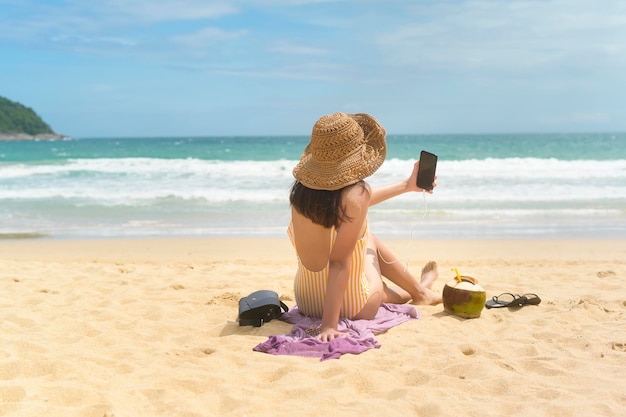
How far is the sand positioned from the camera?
3.09 m

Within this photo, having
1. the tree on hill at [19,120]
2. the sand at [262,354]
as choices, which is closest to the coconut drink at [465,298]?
the sand at [262,354]

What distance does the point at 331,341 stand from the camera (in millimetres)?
3924

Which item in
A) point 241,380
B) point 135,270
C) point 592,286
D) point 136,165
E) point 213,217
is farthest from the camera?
point 136,165

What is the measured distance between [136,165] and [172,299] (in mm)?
22085

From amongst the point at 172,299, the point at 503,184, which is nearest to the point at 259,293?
the point at 172,299

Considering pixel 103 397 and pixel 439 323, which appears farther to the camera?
pixel 439 323

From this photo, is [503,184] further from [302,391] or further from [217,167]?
[302,391]

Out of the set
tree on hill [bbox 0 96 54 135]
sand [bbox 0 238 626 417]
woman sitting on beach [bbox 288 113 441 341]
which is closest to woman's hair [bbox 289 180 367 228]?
woman sitting on beach [bbox 288 113 441 341]

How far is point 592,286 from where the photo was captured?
5.90m

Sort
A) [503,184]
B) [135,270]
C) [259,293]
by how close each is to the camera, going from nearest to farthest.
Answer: [259,293] < [135,270] < [503,184]

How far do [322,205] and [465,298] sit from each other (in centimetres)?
155

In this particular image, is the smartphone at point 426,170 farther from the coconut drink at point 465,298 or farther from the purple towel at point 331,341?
the purple towel at point 331,341

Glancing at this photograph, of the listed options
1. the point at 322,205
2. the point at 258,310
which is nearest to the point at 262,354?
the point at 258,310

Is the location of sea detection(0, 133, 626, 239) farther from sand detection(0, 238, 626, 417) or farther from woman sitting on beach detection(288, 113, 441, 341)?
woman sitting on beach detection(288, 113, 441, 341)
